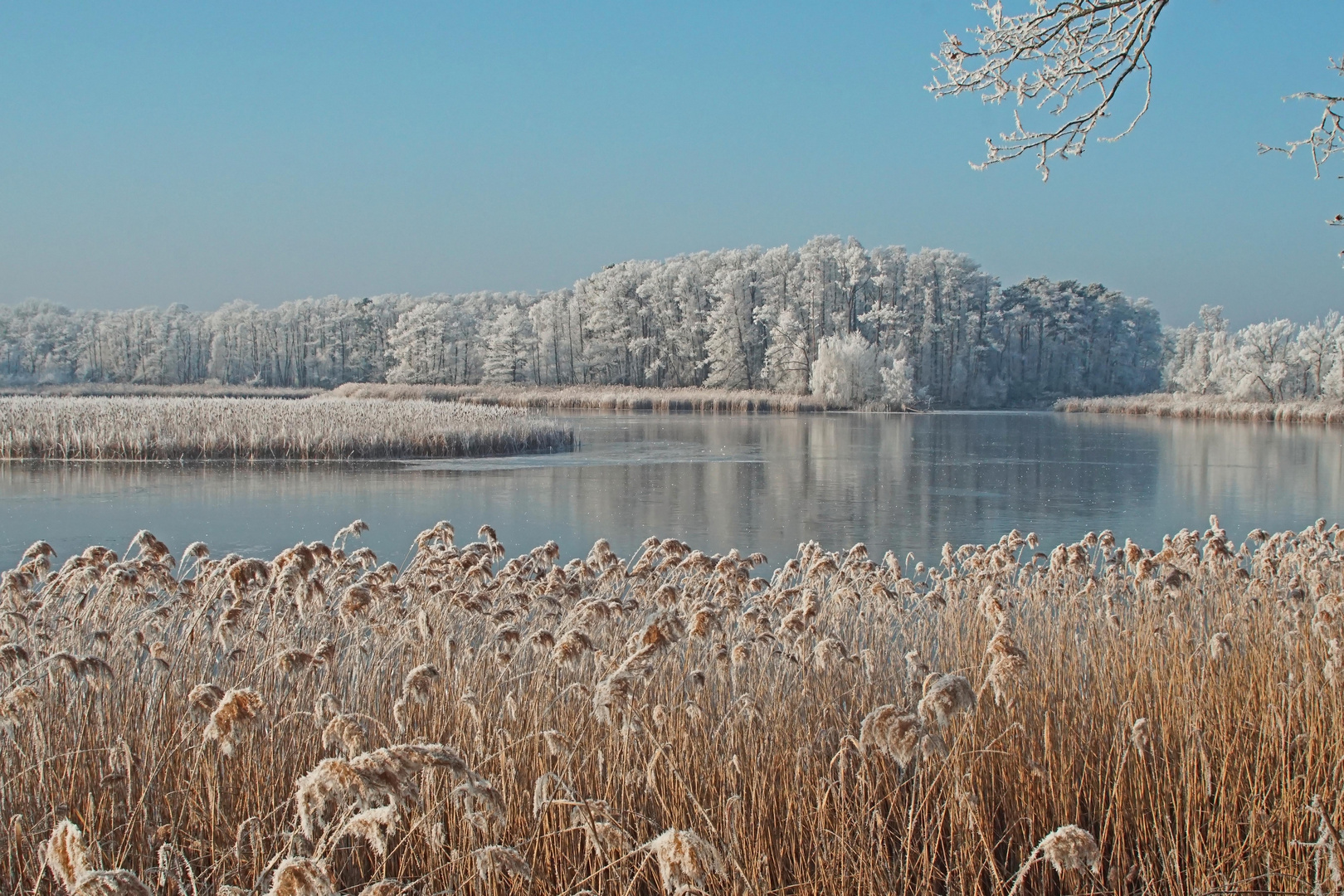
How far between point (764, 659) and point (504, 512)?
383 inches

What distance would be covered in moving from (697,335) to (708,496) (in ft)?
180

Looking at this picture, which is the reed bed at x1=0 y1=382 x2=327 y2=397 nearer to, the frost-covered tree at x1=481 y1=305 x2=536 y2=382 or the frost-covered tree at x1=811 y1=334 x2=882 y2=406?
the frost-covered tree at x1=481 y1=305 x2=536 y2=382

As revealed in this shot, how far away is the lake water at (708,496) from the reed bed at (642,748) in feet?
19.0

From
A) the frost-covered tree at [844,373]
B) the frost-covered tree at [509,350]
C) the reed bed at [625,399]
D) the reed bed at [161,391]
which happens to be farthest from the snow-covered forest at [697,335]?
the reed bed at [625,399]

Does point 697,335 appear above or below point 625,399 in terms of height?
above

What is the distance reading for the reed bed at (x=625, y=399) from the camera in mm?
47719

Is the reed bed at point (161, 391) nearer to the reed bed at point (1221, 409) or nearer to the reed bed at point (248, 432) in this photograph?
the reed bed at point (248, 432)

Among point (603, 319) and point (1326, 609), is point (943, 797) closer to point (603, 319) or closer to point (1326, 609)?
point (1326, 609)

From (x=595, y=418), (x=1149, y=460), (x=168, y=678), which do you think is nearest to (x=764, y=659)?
(x=168, y=678)

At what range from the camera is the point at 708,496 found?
16172 mm

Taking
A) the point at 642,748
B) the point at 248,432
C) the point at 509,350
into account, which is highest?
the point at 509,350

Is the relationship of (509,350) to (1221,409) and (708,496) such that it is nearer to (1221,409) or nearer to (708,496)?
(1221,409)

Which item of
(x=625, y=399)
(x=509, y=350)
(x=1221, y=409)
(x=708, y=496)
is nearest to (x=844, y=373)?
(x=625, y=399)

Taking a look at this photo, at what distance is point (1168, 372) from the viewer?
74.1m
